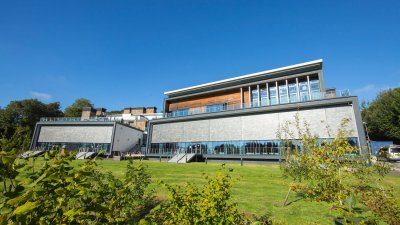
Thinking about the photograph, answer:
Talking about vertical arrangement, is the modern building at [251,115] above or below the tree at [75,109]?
below

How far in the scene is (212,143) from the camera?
1324 inches

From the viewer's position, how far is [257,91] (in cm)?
3634

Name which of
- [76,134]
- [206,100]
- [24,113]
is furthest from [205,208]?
[24,113]

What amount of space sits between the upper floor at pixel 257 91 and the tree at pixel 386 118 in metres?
21.5

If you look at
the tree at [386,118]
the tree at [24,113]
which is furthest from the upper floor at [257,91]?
the tree at [24,113]

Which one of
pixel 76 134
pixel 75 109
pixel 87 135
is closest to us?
pixel 87 135

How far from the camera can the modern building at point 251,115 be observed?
26.0 meters

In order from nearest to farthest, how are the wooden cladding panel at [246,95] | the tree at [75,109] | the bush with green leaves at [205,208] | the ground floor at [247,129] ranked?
1. the bush with green leaves at [205,208]
2. the ground floor at [247,129]
3. the wooden cladding panel at [246,95]
4. the tree at [75,109]

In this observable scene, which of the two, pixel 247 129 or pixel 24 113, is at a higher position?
pixel 24 113

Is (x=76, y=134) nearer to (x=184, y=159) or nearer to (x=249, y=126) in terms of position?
(x=184, y=159)

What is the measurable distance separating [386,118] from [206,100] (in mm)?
37095

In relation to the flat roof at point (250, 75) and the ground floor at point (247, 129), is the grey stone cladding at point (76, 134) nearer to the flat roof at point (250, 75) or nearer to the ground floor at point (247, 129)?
the ground floor at point (247, 129)

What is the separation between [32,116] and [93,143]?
1272 inches

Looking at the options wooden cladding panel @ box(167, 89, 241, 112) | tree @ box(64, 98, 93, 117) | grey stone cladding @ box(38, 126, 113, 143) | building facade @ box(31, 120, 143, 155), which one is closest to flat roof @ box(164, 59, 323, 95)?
wooden cladding panel @ box(167, 89, 241, 112)
